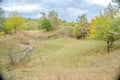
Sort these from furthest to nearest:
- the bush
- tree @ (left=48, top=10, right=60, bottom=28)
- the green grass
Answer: the bush, tree @ (left=48, top=10, right=60, bottom=28), the green grass

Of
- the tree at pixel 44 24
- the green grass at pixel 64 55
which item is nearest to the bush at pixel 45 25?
the tree at pixel 44 24

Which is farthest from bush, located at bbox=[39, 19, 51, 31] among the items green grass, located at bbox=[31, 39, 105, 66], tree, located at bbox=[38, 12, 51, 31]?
green grass, located at bbox=[31, 39, 105, 66]

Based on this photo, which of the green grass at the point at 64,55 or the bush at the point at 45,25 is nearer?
the green grass at the point at 64,55

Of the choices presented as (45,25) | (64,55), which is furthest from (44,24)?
(64,55)

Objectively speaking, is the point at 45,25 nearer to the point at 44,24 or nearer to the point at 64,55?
the point at 44,24

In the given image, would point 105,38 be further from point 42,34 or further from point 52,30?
point 52,30

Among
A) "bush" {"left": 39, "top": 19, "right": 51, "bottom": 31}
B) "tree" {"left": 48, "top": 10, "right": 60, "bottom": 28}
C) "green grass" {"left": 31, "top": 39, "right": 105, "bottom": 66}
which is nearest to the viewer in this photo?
"green grass" {"left": 31, "top": 39, "right": 105, "bottom": 66}

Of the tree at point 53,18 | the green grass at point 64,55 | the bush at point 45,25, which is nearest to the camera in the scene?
the green grass at point 64,55

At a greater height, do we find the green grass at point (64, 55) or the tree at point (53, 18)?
the tree at point (53, 18)

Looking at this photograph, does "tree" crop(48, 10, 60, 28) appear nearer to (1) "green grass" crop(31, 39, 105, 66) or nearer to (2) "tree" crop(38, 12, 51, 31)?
(2) "tree" crop(38, 12, 51, 31)

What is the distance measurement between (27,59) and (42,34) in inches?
743

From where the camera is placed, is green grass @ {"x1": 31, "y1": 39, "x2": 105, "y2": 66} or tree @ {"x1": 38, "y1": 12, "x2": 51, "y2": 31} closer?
green grass @ {"x1": 31, "y1": 39, "x2": 105, "y2": 66}

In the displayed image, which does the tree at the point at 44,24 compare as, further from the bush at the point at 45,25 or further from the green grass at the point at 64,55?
the green grass at the point at 64,55

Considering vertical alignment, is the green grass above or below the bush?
below
